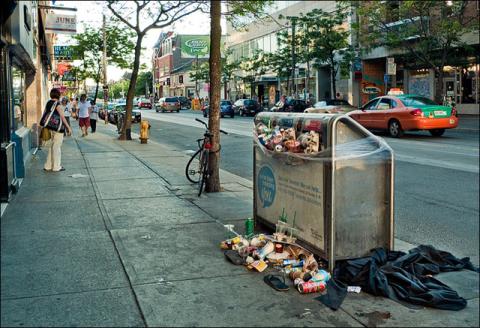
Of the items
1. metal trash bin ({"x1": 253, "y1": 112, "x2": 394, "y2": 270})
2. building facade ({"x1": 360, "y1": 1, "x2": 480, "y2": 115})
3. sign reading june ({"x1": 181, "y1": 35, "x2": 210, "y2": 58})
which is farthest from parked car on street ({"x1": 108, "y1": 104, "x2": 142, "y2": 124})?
sign reading june ({"x1": 181, "y1": 35, "x2": 210, "y2": 58})

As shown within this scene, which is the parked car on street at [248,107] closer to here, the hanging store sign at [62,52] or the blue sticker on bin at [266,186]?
the hanging store sign at [62,52]

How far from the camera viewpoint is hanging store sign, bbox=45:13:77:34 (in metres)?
20.2

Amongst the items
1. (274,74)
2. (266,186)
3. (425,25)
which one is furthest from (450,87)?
(266,186)

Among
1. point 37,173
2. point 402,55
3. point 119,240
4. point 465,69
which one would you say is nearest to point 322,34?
point 402,55

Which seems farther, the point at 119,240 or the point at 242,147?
the point at 242,147

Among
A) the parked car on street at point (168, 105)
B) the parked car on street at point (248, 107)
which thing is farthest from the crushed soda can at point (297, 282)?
the parked car on street at point (168, 105)

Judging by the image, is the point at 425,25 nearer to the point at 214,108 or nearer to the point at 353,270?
the point at 214,108

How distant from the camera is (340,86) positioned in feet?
143

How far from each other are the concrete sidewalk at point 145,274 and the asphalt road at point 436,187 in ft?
2.14

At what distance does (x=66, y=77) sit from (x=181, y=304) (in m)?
45.1

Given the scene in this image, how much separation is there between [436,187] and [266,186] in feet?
14.8

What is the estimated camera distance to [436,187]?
9.45 metres

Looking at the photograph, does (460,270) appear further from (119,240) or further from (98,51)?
(98,51)

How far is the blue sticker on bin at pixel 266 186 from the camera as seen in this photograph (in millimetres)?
5914
